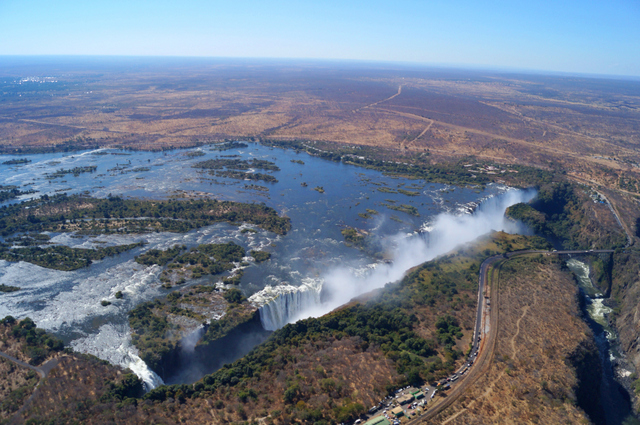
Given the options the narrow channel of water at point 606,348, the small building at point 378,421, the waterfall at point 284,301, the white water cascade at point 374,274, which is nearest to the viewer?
the small building at point 378,421

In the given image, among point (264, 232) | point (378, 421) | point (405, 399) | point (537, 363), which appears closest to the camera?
point (378, 421)

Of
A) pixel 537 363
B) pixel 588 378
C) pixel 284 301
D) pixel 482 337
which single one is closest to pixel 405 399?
pixel 482 337

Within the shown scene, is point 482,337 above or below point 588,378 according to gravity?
above

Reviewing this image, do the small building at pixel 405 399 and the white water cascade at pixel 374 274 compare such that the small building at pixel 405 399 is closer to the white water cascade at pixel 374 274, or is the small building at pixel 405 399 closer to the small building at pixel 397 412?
the small building at pixel 397 412

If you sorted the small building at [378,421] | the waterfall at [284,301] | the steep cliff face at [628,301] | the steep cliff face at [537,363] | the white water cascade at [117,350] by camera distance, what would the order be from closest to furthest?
1. the small building at [378,421]
2. the steep cliff face at [537,363]
3. the white water cascade at [117,350]
4. the steep cliff face at [628,301]
5. the waterfall at [284,301]

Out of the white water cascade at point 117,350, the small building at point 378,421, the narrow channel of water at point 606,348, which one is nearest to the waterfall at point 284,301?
the white water cascade at point 117,350

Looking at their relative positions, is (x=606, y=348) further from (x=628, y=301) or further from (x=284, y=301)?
(x=284, y=301)
